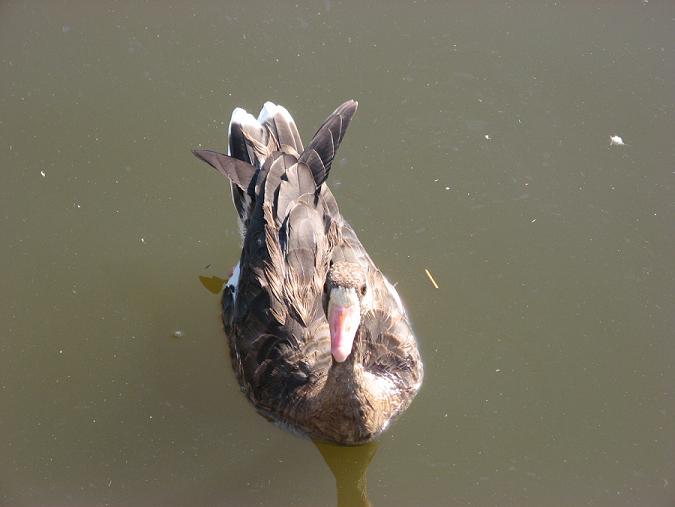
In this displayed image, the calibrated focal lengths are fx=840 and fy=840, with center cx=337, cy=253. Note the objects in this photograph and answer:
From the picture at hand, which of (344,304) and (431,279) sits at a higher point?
(344,304)

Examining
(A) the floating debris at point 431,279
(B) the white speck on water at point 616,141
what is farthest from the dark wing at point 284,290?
(B) the white speck on water at point 616,141

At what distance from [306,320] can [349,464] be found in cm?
101

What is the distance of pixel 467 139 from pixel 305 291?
86.8 inches

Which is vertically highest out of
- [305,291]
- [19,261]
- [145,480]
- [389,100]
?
[389,100]

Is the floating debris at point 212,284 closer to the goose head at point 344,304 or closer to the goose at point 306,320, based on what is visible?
the goose at point 306,320

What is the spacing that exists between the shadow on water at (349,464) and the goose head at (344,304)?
1.17 metres

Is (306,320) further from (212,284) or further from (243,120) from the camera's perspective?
(243,120)

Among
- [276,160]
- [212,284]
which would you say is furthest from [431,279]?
[212,284]

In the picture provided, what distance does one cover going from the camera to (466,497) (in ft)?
16.8

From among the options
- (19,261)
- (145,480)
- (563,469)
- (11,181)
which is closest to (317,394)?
(145,480)

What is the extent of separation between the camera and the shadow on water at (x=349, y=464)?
17.0 feet

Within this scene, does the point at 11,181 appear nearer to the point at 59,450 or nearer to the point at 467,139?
the point at 59,450

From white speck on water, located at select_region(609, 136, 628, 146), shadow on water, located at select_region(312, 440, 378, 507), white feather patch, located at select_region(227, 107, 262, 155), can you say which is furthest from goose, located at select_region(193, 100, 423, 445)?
white speck on water, located at select_region(609, 136, 628, 146)

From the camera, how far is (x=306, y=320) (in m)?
4.96
